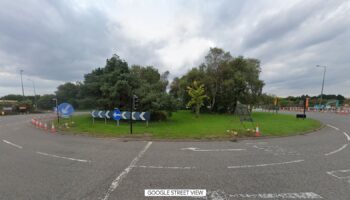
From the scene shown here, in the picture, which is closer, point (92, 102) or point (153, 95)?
point (153, 95)

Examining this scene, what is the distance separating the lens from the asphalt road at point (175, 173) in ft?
15.7

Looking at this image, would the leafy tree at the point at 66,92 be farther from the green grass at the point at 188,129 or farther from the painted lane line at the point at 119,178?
the painted lane line at the point at 119,178

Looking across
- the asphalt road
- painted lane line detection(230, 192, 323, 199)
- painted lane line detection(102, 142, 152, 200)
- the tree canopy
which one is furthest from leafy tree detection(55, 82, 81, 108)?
painted lane line detection(230, 192, 323, 199)

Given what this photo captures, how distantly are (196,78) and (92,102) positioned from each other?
20.5m

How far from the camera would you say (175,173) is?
6.15m

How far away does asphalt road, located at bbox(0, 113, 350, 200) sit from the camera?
479 centimetres

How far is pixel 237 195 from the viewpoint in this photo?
463 cm

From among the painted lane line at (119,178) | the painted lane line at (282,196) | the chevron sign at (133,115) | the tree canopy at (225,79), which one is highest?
the tree canopy at (225,79)

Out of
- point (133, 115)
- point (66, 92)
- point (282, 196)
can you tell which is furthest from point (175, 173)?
point (66, 92)

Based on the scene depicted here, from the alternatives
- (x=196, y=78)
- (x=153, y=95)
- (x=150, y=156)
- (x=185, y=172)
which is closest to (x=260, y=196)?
(x=185, y=172)

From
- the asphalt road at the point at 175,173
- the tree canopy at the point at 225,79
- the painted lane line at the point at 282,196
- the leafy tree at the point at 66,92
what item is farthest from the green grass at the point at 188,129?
the leafy tree at the point at 66,92

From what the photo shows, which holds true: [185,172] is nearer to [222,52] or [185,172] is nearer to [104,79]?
[104,79]

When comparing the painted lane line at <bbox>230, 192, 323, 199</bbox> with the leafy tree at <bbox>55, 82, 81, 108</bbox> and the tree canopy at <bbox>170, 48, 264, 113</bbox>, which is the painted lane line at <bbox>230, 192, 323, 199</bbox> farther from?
the leafy tree at <bbox>55, 82, 81, 108</bbox>

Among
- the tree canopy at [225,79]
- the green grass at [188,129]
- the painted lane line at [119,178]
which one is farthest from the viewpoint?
the tree canopy at [225,79]
